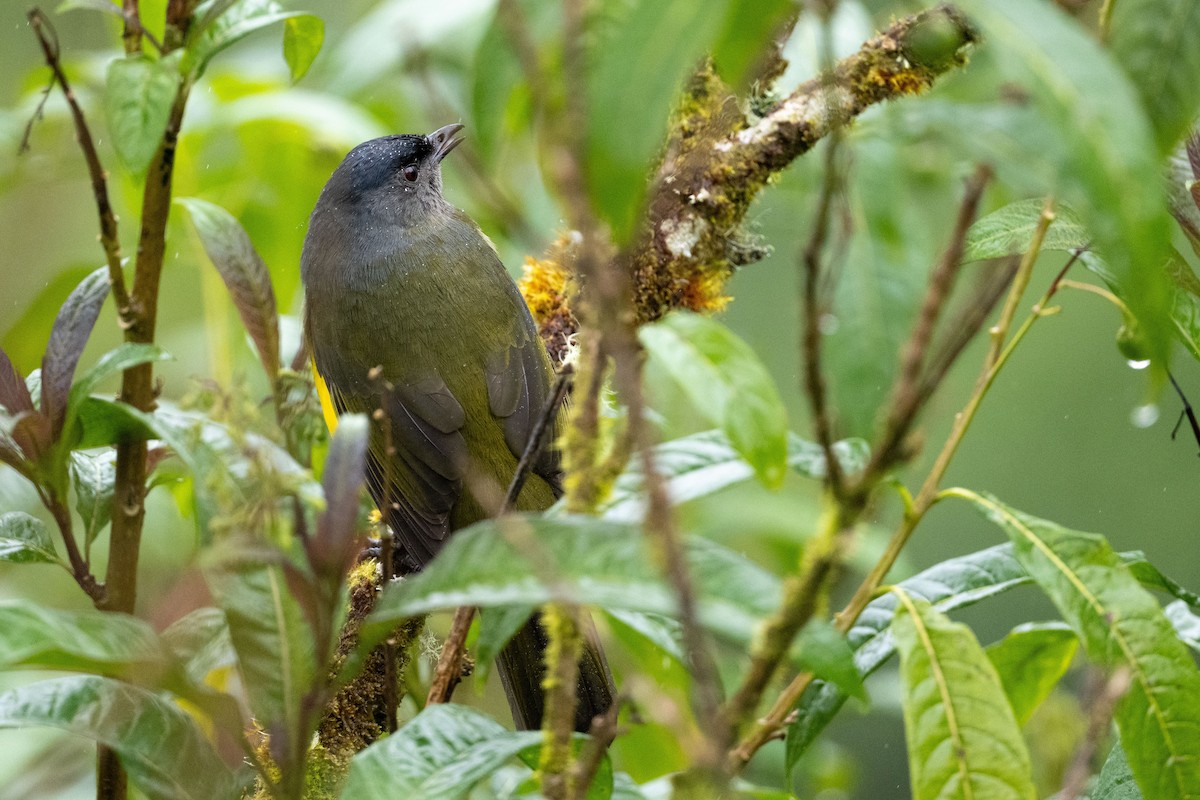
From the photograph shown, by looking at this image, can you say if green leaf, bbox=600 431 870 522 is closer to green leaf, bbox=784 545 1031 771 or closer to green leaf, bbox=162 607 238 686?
green leaf, bbox=784 545 1031 771

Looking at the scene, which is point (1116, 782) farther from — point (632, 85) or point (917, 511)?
point (632, 85)

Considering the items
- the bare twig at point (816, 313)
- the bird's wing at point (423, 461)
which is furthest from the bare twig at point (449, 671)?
the bird's wing at point (423, 461)

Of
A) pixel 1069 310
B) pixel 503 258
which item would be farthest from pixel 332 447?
pixel 1069 310

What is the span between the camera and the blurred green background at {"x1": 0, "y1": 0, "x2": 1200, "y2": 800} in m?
0.84

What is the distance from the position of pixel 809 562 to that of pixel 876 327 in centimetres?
20

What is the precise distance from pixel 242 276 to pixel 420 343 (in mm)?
1334

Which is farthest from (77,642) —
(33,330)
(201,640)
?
(33,330)

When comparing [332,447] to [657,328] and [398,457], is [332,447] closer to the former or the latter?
[657,328]

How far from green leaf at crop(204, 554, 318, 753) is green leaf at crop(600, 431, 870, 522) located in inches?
14.1

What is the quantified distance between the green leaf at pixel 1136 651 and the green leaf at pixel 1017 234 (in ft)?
1.19

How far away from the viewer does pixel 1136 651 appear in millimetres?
1251

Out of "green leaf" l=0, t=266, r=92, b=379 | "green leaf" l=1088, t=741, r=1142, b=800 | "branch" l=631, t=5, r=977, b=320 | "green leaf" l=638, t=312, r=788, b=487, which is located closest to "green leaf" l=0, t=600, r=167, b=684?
"green leaf" l=638, t=312, r=788, b=487

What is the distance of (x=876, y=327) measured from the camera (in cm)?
81

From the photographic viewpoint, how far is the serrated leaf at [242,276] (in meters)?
1.53
